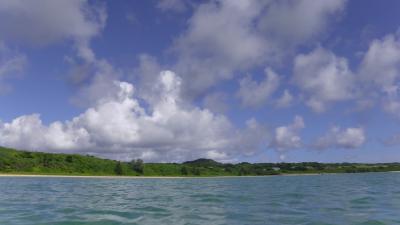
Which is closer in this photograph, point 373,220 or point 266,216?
point 373,220

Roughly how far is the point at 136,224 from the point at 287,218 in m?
8.40

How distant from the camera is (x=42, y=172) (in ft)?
576

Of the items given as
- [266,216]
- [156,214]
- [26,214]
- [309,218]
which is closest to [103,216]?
[156,214]

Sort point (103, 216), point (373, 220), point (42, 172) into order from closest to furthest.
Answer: point (373, 220) → point (103, 216) → point (42, 172)

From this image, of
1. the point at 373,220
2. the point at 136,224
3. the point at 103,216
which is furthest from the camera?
the point at 103,216

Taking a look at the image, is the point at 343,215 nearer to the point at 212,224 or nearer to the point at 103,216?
the point at 212,224

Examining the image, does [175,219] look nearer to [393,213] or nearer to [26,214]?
[26,214]

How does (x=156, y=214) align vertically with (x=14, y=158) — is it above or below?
below

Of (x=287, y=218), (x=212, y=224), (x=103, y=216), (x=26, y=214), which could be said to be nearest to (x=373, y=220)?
(x=287, y=218)

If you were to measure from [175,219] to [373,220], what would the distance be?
Result: 412 inches

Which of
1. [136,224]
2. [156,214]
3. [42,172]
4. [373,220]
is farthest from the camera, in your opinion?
[42,172]

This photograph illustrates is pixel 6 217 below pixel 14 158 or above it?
below

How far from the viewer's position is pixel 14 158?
180 m

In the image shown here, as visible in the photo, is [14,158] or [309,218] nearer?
[309,218]
